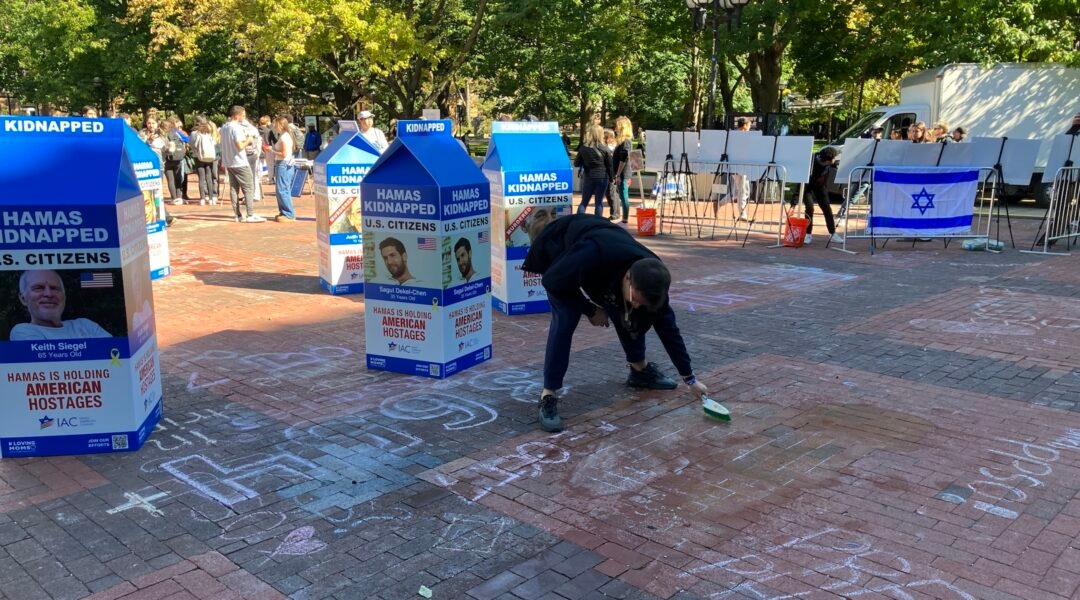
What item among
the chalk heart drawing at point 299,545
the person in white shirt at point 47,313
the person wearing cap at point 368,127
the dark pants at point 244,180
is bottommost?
the chalk heart drawing at point 299,545

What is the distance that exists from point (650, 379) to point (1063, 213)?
9.59 metres

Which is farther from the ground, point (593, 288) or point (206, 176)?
point (206, 176)

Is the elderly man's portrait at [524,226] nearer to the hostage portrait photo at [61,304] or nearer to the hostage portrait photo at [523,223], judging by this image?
the hostage portrait photo at [523,223]

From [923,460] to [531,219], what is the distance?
4.43 metres

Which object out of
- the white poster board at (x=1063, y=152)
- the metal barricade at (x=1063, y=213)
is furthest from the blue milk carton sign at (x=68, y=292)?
the white poster board at (x=1063, y=152)

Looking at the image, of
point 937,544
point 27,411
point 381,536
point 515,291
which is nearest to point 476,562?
point 381,536

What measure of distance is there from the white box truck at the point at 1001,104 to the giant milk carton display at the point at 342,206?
498 inches

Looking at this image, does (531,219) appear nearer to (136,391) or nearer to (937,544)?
(136,391)

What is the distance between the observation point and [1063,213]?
12414mm

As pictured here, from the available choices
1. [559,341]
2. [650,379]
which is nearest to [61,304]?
[559,341]

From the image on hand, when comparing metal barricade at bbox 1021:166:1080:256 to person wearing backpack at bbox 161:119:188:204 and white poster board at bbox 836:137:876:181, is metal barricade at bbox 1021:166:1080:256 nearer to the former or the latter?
white poster board at bbox 836:137:876:181

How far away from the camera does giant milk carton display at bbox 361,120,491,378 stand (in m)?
6.08

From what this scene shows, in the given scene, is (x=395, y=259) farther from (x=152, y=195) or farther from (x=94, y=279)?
(x=152, y=195)

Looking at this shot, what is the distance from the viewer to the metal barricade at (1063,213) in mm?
11938
